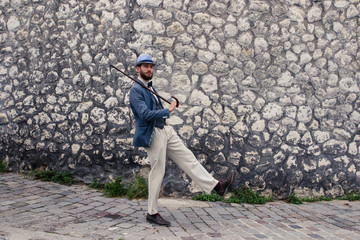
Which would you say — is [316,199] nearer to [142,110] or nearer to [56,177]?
[142,110]

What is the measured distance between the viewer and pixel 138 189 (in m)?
4.96

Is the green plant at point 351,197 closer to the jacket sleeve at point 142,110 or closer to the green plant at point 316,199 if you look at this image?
the green plant at point 316,199

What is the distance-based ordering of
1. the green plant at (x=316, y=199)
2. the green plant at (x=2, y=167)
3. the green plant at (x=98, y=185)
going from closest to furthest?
the green plant at (x=316, y=199) → the green plant at (x=98, y=185) → the green plant at (x=2, y=167)

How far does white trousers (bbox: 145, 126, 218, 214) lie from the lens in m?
3.84

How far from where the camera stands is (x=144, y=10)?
5062 mm

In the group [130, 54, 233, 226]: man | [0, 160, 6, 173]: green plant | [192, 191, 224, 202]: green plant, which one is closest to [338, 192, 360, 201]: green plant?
[192, 191, 224, 202]: green plant

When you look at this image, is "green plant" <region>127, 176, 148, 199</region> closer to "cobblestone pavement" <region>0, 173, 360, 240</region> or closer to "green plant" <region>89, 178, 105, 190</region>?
"cobblestone pavement" <region>0, 173, 360, 240</region>

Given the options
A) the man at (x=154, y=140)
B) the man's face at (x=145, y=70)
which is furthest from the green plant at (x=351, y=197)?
the man's face at (x=145, y=70)

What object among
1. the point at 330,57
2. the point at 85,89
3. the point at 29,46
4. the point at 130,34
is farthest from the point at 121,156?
the point at 330,57

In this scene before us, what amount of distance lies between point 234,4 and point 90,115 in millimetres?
2727

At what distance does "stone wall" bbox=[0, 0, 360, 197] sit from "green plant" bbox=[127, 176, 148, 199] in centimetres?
17

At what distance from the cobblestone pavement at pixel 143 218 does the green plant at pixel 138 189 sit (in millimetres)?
125

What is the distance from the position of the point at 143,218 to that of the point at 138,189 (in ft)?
2.80

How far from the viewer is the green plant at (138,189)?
16.1ft
